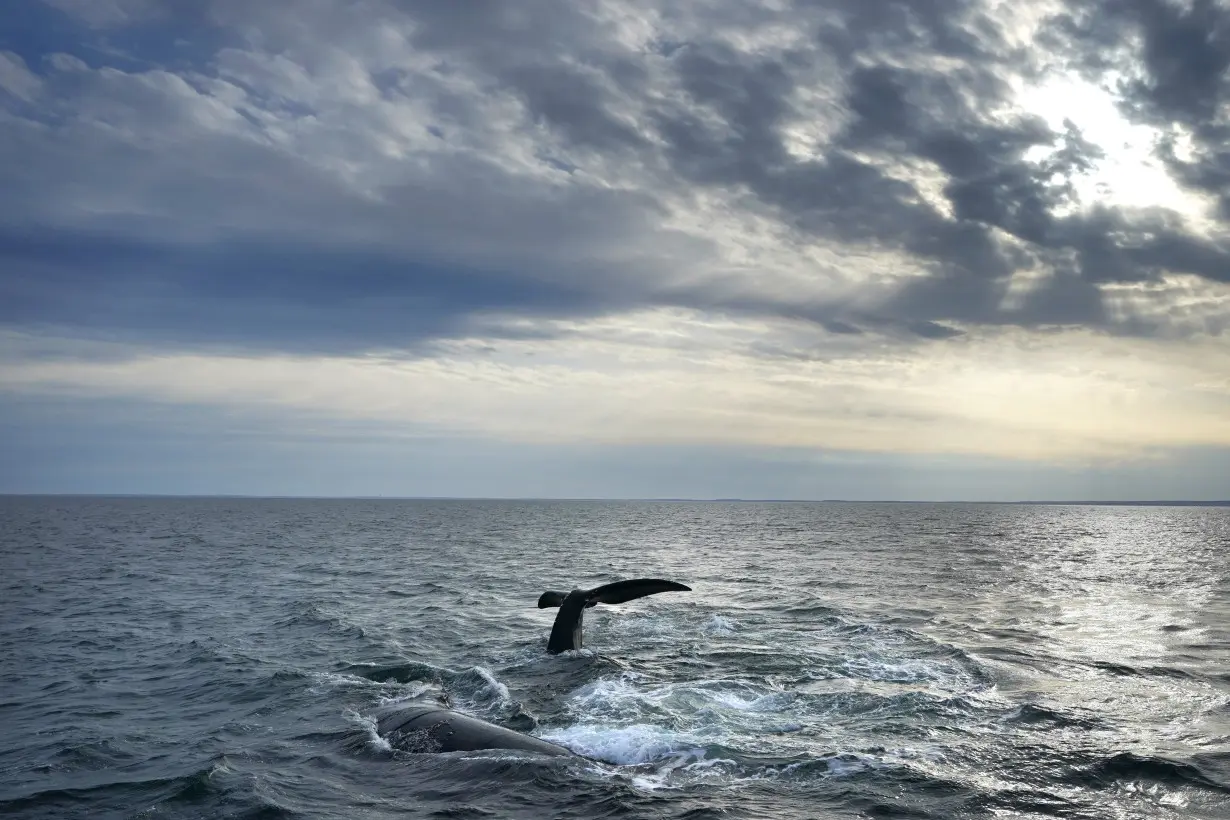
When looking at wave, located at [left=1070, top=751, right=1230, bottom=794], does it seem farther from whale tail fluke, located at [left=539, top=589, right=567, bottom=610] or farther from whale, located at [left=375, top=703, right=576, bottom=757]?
whale tail fluke, located at [left=539, top=589, right=567, bottom=610]

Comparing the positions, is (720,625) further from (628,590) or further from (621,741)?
(621,741)

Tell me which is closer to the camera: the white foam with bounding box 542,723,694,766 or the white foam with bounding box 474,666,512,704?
the white foam with bounding box 542,723,694,766

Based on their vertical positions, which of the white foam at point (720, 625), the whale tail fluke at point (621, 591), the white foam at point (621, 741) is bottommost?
the white foam at point (720, 625)

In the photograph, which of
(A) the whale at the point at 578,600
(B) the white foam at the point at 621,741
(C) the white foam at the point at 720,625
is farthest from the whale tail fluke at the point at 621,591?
(C) the white foam at the point at 720,625

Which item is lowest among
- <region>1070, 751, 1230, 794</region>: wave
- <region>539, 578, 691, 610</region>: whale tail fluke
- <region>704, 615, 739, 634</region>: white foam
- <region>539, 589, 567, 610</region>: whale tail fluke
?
<region>704, 615, 739, 634</region>: white foam

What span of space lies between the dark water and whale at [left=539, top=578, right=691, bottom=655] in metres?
0.67

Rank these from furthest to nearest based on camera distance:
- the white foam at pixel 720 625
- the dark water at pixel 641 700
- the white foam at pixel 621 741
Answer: the white foam at pixel 720 625 < the white foam at pixel 621 741 < the dark water at pixel 641 700

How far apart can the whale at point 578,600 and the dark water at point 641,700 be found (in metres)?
0.67

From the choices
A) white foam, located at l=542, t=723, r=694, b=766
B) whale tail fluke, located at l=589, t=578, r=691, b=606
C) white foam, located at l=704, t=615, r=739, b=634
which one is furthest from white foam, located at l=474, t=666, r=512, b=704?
white foam, located at l=704, t=615, r=739, b=634

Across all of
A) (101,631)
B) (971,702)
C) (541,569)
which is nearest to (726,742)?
(971,702)

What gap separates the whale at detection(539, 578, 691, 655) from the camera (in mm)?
19688

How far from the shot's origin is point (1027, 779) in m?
12.1

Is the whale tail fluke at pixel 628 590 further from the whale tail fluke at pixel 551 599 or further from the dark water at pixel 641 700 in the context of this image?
the dark water at pixel 641 700

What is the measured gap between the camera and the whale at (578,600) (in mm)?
19688
